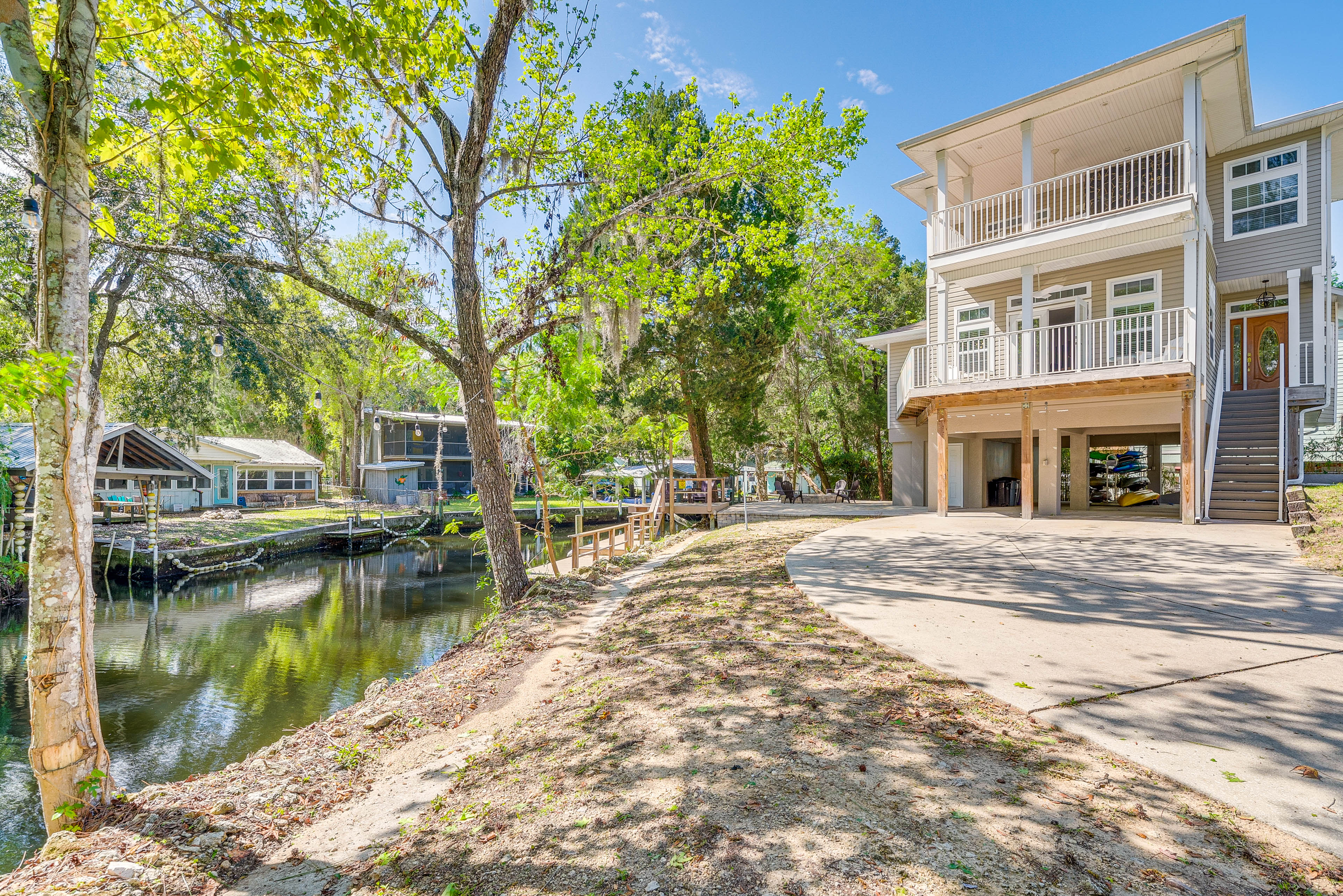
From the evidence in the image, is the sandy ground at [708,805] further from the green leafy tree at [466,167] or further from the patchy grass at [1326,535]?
the patchy grass at [1326,535]

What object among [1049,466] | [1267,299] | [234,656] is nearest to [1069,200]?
[1267,299]

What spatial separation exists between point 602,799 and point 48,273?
4.23m

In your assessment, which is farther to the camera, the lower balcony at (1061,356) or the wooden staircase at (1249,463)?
the wooden staircase at (1249,463)

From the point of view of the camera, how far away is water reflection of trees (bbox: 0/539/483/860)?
6945mm

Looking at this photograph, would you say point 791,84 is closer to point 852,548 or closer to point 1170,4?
point 1170,4

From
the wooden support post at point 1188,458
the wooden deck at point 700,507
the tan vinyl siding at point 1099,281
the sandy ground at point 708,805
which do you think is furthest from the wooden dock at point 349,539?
the wooden support post at point 1188,458

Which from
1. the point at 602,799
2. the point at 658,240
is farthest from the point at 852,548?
the point at 602,799

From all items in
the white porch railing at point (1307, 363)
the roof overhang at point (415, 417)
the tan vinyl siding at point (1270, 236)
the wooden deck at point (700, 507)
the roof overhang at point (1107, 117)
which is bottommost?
the wooden deck at point (700, 507)

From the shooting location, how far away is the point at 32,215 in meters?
3.32

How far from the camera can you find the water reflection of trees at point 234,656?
6945mm

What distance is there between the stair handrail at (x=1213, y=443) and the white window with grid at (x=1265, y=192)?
8.84 ft

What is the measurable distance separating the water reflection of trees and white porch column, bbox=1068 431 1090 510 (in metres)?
14.4

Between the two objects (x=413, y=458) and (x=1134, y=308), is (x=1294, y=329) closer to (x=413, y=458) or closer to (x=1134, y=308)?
(x=1134, y=308)

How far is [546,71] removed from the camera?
8.16 meters
